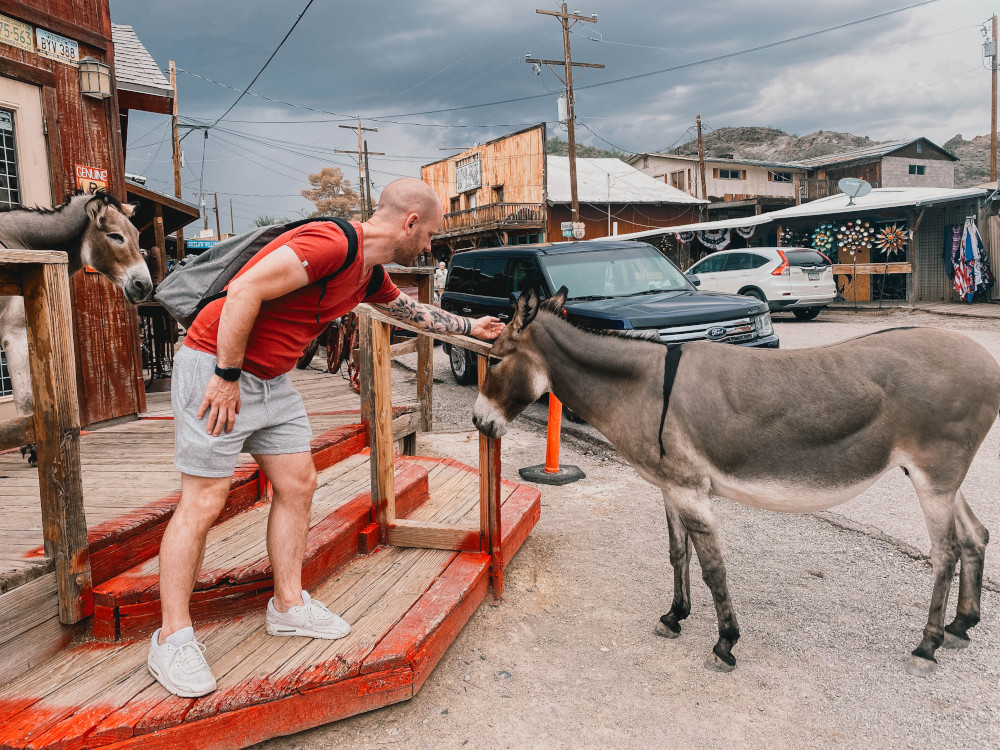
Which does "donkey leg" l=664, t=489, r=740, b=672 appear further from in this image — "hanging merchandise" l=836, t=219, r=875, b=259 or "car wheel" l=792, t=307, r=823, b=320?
"hanging merchandise" l=836, t=219, r=875, b=259

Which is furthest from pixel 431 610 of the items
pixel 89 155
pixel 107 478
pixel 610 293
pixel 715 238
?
pixel 715 238

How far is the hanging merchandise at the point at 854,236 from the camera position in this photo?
68.4 ft

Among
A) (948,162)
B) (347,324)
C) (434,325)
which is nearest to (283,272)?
(434,325)

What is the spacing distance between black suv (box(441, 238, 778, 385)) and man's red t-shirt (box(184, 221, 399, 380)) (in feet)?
12.2

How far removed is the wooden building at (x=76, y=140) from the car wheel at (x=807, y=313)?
1550cm

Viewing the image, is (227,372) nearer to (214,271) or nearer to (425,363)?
(214,271)

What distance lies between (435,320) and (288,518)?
1311 mm

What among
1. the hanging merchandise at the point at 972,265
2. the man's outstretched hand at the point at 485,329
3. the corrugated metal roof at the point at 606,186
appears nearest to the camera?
the man's outstretched hand at the point at 485,329

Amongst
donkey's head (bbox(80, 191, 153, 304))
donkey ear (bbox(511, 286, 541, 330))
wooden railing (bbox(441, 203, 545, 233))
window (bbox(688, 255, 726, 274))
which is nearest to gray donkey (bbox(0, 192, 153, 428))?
donkey's head (bbox(80, 191, 153, 304))

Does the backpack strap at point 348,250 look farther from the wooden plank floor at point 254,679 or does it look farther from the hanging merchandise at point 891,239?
the hanging merchandise at point 891,239

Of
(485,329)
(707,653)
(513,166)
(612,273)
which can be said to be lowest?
(707,653)

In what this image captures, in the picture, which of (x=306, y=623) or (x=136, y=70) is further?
(x=136, y=70)

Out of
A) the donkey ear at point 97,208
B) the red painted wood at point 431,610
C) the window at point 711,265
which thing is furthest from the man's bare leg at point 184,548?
the window at point 711,265

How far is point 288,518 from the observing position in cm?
278
